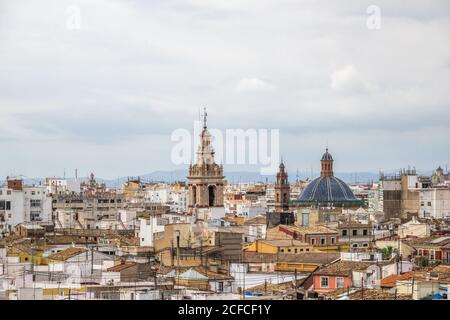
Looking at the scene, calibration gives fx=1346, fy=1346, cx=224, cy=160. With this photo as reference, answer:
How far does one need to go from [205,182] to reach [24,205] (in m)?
2.30

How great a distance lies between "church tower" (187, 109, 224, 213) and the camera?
10.8 m

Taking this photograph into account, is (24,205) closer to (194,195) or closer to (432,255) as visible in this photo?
(194,195)

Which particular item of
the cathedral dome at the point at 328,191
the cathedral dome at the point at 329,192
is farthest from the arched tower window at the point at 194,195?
the cathedral dome at the point at 328,191

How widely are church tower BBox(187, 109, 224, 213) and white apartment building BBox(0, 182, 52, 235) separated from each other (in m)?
1.65

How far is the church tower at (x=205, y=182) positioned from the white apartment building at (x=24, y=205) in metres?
1.65

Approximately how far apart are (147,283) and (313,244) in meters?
4.13

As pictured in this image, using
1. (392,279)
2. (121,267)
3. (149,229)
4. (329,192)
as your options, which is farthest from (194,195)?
(392,279)

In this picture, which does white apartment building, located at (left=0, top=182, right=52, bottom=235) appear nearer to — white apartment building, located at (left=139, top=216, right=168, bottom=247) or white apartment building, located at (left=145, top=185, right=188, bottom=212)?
white apartment building, located at (left=139, top=216, right=168, bottom=247)

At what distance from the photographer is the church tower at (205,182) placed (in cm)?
1080

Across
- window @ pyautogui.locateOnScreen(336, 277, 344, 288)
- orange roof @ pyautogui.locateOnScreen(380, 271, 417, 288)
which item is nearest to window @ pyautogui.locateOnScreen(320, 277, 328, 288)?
window @ pyautogui.locateOnScreen(336, 277, 344, 288)

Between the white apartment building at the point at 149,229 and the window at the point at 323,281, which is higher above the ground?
the white apartment building at the point at 149,229

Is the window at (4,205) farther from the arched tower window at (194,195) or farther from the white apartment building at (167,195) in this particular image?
the white apartment building at (167,195)
